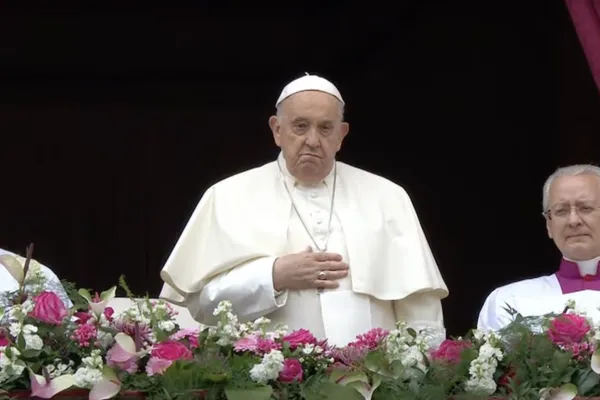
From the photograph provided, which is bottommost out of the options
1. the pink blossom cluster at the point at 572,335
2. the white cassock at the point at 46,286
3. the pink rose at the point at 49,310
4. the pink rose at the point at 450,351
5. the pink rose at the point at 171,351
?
the pink blossom cluster at the point at 572,335

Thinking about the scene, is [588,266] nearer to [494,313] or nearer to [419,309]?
[494,313]

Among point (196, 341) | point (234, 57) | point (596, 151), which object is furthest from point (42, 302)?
point (234, 57)

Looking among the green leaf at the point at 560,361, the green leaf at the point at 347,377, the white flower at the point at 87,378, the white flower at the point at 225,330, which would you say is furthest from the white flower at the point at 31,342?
the green leaf at the point at 560,361

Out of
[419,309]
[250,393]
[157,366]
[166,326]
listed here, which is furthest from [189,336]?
[419,309]

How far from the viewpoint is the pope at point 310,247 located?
4.09 metres

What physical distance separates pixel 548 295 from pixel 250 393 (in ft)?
5.05

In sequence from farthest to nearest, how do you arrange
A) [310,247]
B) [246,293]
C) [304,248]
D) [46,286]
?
[304,248], [310,247], [246,293], [46,286]

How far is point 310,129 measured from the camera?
4223 millimetres

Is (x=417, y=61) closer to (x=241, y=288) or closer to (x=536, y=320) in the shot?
(x=241, y=288)

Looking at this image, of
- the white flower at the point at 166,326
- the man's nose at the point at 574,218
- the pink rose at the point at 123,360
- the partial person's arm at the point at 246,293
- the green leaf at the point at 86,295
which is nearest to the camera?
the pink rose at the point at 123,360

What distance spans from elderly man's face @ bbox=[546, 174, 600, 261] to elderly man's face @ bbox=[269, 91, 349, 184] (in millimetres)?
642

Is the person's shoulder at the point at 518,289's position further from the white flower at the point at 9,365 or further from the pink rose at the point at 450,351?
the white flower at the point at 9,365

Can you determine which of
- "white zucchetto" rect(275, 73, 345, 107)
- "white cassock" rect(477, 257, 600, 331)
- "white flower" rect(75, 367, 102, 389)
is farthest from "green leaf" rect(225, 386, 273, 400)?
"white zucchetto" rect(275, 73, 345, 107)

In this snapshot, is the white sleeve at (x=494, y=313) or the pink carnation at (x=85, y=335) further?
the white sleeve at (x=494, y=313)
